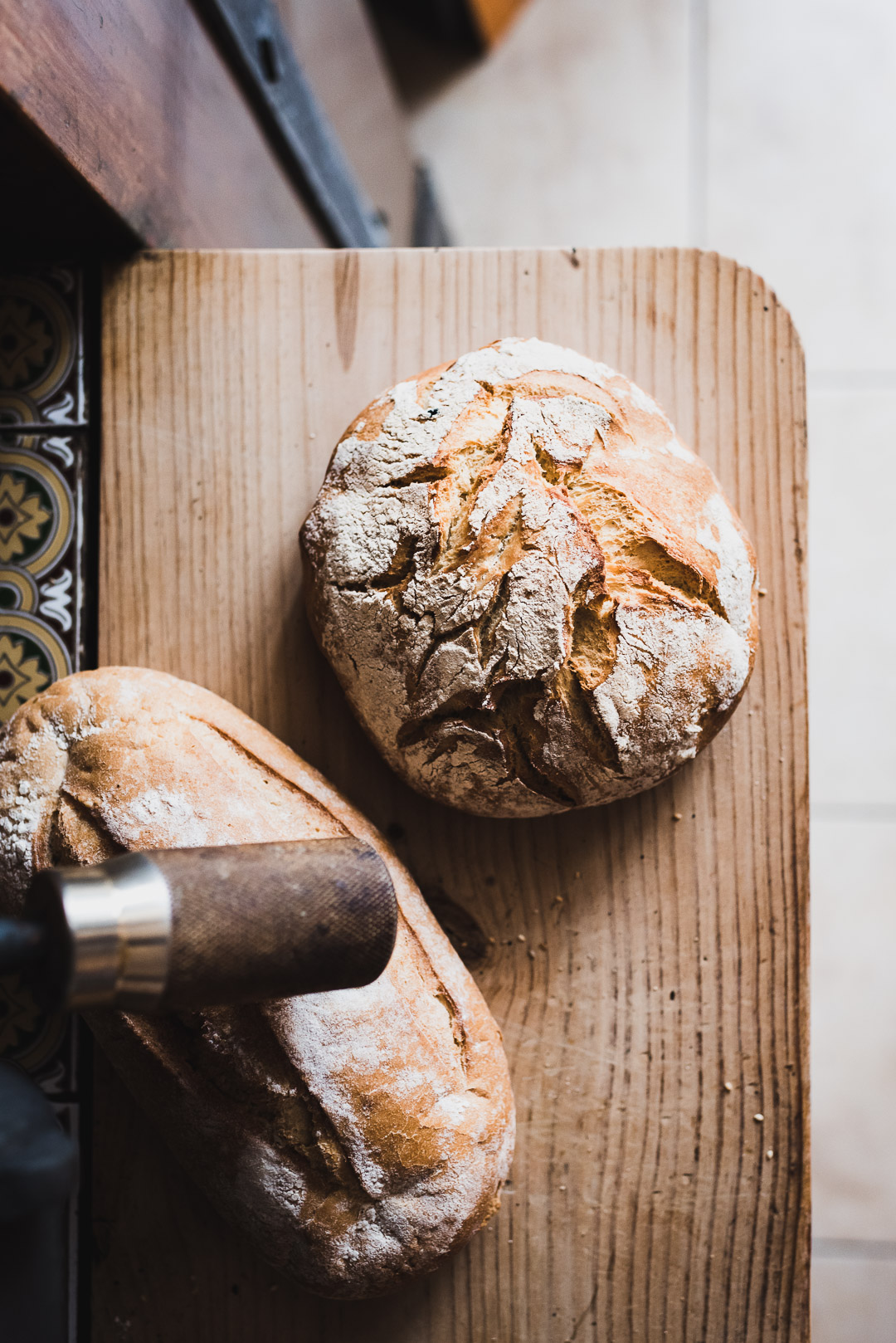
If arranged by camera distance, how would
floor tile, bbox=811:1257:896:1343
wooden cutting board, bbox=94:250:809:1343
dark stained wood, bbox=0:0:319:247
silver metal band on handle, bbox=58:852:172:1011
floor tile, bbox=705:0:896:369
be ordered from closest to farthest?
silver metal band on handle, bbox=58:852:172:1011
dark stained wood, bbox=0:0:319:247
wooden cutting board, bbox=94:250:809:1343
floor tile, bbox=811:1257:896:1343
floor tile, bbox=705:0:896:369

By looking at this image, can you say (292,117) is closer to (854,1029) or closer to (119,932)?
(119,932)

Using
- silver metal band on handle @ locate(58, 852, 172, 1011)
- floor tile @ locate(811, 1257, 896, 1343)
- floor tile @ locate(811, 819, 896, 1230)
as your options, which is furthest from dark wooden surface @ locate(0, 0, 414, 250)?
floor tile @ locate(811, 1257, 896, 1343)

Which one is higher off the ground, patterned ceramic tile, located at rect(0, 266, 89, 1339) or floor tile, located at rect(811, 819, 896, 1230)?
patterned ceramic tile, located at rect(0, 266, 89, 1339)

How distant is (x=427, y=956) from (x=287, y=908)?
0.25m

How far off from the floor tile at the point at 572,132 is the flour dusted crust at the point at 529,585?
37.1 inches

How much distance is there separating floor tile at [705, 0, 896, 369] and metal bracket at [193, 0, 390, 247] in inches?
27.6

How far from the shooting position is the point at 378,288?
1.06 m

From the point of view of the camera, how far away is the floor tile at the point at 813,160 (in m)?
1.64

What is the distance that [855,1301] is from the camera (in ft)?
5.00

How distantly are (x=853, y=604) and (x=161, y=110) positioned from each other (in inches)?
51.3

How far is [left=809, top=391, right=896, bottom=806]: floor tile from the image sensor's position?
5.20 feet

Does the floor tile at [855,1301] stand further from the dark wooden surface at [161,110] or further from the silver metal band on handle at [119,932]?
the dark wooden surface at [161,110]

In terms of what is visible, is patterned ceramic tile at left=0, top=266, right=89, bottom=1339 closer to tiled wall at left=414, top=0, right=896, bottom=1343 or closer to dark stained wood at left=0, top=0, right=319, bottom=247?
dark stained wood at left=0, top=0, right=319, bottom=247

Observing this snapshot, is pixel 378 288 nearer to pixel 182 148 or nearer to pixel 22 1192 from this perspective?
pixel 182 148
